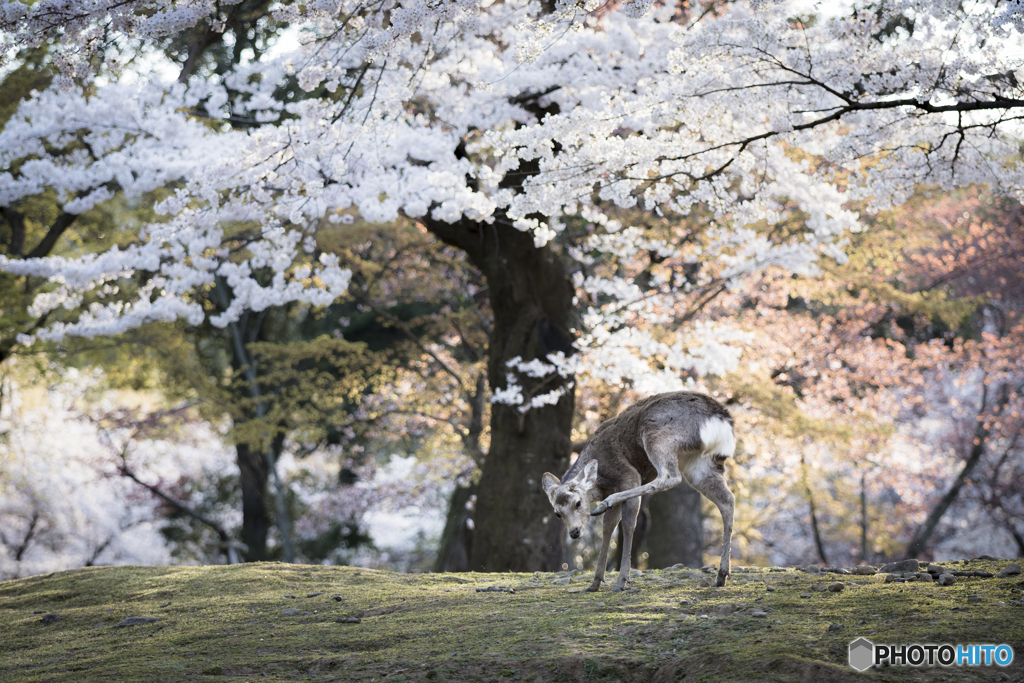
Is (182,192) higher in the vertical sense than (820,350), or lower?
lower

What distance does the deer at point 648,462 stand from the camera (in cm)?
558

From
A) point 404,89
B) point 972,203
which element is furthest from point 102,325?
point 972,203

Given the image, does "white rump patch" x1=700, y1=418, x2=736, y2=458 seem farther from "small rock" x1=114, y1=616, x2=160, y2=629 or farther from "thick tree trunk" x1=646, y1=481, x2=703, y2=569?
"thick tree trunk" x1=646, y1=481, x2=703, y2=569

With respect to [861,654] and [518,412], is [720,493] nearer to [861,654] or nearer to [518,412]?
[861,654]

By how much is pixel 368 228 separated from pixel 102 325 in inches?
167

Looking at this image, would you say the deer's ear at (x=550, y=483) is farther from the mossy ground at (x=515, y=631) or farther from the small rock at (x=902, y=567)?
the small rock at (x=902, y=567)

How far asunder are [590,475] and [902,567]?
2.57 m

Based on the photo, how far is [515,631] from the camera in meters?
4.80

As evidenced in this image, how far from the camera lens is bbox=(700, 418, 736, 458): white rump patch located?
Result: 571 centimetres

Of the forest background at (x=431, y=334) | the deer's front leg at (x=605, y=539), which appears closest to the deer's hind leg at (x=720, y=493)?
the deer's front leg at (x=605, y=539)

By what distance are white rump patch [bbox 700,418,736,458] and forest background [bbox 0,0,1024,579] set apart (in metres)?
2.27

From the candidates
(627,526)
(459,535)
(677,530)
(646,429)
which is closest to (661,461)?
(646,429)

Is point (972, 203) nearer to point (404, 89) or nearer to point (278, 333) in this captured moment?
point (404, 89)

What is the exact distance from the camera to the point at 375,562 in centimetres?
2556
